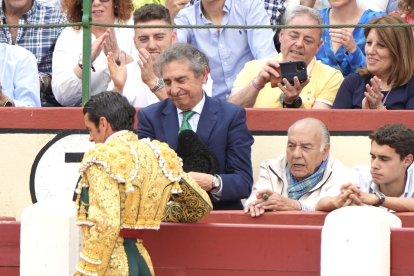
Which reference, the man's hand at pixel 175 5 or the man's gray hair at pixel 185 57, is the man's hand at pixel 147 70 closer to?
the man's gray hair at pixel 185 57

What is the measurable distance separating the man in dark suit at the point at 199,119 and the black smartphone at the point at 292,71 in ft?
1.79

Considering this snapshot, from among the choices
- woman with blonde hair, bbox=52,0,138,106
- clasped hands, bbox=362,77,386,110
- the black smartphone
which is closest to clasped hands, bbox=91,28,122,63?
woman with blonde hair, bbox=52,0,138,106

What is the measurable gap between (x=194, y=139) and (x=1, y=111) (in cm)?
159

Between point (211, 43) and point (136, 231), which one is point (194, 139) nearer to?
point (136, 231)

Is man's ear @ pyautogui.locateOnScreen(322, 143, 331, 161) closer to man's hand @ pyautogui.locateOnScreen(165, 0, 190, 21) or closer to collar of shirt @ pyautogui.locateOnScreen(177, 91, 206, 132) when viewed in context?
collar of shirt @ pyautogui.locateOnScreen(177, 91, 206, 132)

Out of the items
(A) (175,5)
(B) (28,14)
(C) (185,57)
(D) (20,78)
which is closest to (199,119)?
(C) (185,57)

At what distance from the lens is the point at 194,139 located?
15.3 ft

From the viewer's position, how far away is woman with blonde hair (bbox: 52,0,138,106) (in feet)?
19.1

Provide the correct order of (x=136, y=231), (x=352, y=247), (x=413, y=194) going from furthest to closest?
(x=413, y=194)
(x=352, y=247)
(x=136, y=231)

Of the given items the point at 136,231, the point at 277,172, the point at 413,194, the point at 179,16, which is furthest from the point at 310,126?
the point at 179,16

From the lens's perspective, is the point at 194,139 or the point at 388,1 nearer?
the point at 194,139

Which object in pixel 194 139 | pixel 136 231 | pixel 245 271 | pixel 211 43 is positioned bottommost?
pixel 245 271

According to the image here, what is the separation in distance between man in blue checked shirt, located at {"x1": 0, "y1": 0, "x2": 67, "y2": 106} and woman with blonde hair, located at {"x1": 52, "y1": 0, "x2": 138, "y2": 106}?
1.03ft

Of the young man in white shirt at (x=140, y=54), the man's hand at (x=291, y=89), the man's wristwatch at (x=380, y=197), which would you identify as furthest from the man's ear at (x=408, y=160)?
the young man in white shirt at (x=140, y=54)
